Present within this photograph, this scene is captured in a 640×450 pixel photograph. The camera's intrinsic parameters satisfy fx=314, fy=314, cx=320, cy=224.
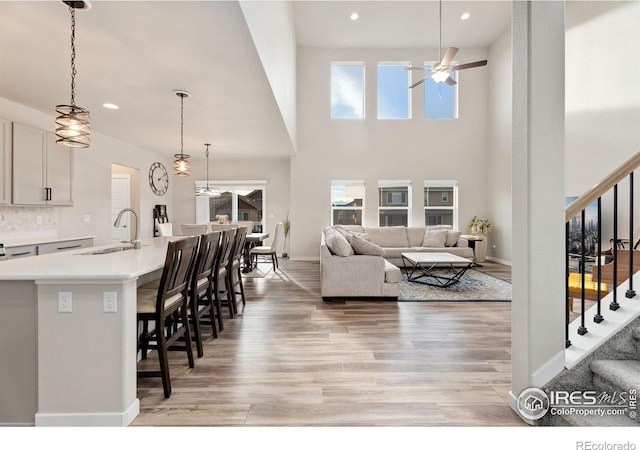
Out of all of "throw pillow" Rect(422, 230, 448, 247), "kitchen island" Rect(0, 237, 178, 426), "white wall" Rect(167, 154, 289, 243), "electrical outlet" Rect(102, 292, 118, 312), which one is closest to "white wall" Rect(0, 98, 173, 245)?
"white wall" Rect(167, 154, 289, 243)

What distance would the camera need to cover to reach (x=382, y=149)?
794 cm

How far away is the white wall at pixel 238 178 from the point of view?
27.4 feet

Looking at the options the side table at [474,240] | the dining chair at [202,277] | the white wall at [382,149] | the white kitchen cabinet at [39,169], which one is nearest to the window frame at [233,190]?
the white wall at [382,149]

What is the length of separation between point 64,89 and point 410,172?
6779 millimetres

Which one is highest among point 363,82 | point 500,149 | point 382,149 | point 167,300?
point 363,82

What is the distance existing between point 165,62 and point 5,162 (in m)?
2.34

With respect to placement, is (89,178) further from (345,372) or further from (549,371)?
(549,371)

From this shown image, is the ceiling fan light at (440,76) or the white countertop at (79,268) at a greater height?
the ceiling fan light at (440,76)

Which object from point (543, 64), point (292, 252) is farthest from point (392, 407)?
point (292, 252)

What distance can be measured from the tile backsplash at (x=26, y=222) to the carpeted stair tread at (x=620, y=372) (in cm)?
559

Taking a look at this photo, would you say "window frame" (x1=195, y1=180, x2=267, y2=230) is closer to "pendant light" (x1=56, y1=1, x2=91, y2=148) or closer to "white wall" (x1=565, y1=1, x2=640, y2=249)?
"pendant light" (x1=56, y1=1, x2=91, y2=148)

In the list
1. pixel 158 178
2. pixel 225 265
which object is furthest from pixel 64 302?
pixel 158 178

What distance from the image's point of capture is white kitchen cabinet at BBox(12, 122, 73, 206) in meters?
3.71

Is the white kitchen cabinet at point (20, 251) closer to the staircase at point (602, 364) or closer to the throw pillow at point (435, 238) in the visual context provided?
the staircase at point (602, 364)
